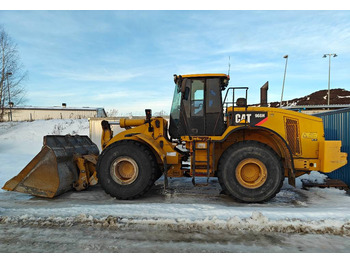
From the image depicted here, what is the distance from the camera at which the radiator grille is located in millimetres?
5117

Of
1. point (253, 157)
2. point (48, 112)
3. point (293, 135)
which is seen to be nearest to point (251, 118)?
point (253, 157)

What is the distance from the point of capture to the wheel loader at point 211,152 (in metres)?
4.90

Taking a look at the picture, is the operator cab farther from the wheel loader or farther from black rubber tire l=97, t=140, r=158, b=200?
black rubber tire l=97, t=140, r=158, b=200

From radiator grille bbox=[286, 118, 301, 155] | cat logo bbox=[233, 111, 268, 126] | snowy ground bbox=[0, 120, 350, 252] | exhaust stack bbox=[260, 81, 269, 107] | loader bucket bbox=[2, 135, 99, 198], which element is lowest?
snowy ground bbox=[0, 120, 350, 252]

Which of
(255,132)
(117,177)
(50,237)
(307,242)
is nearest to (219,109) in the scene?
(255,132)

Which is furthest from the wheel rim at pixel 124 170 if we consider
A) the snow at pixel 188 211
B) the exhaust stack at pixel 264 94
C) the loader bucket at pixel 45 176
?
the exhaust stack at pixel 264 94

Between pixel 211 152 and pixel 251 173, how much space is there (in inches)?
36.6

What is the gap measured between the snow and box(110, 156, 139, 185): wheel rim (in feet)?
1.48

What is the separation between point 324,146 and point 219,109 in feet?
7.23

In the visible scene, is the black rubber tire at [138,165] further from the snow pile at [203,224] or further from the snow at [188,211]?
the snow pile at [203,224]

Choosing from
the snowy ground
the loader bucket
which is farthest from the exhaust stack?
the loader bucket

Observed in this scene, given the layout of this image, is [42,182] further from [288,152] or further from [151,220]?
[288,152]

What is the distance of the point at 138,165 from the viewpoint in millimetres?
5207

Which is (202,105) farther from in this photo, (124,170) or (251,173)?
(124,170)
